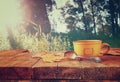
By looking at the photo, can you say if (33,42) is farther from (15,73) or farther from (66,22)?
(15,73)

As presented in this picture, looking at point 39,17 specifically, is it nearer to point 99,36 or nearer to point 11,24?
point 11,24

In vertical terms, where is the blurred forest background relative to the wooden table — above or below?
above

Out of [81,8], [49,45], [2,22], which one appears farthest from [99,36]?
[2,22]

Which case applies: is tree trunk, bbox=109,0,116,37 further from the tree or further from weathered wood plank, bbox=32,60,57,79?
weathered wood plank, bbox=32,60,57,79

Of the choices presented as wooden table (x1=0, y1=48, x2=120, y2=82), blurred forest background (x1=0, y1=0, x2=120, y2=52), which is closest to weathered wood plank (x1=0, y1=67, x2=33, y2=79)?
wooden table (x1=0, y1=48, x2=120, y2=82)

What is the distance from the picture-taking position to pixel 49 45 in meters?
2.95

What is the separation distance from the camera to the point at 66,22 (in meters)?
2.93

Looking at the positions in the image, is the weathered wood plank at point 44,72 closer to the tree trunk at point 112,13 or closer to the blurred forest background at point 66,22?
the blurred forest background at point 66,22

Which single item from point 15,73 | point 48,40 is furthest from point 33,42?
point 15,73

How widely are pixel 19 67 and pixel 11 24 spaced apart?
6.38 feet

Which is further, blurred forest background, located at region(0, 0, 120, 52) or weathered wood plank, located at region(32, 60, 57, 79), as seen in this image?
blurred forest background, located at region(0, 0, 120, 52)

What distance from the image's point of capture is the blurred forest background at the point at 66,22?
2924 millimetres

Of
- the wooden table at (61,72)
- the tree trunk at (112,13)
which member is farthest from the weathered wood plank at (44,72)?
the tree trunk at (112,13)

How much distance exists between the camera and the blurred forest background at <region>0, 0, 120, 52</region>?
2924mm
